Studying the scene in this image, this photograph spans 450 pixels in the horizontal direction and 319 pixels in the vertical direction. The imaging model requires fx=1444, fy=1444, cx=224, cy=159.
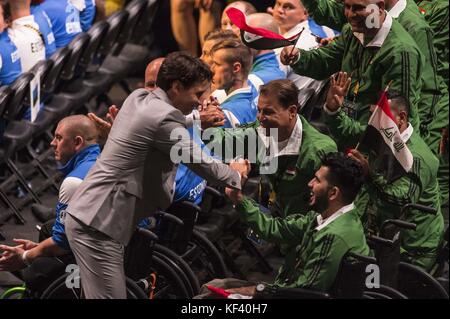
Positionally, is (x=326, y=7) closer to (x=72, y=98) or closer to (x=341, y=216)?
(x=341, y=216)

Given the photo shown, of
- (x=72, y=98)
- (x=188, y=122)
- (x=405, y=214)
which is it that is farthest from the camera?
(x=72, y=98)

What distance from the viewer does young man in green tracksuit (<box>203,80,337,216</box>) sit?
19.9 feet

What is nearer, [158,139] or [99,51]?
[158,139]

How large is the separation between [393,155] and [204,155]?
1129 mm

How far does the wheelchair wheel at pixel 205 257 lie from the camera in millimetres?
6739

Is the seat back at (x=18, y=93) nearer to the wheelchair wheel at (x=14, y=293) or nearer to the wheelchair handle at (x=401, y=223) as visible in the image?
the wheelchair wheel at (x=14, y=293)

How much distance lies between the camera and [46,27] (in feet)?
27.3

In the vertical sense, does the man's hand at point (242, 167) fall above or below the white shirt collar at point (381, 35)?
below

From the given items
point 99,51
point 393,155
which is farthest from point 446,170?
point 99,51

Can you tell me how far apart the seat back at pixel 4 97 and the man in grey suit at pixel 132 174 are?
71.9 inches

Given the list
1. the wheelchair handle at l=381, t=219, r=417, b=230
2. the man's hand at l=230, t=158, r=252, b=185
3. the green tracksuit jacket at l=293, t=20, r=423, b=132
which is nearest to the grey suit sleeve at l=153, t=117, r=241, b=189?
the man's hand at l=230, t=158, r=252, b=185

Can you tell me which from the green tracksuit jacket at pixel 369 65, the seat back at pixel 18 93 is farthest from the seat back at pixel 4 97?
the green tracksuit jacket at pixel 369 65

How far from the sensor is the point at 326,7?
6738 millimetres

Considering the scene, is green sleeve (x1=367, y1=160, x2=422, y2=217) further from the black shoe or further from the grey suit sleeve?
the black shoe
